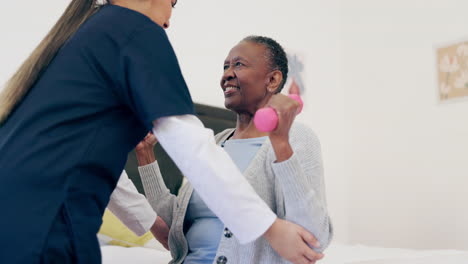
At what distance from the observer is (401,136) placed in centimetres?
312

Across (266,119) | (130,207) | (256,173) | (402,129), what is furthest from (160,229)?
(402,129)

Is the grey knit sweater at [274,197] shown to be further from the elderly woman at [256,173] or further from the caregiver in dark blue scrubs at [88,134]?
the caregiver in dark blue scrubs at [88,134]

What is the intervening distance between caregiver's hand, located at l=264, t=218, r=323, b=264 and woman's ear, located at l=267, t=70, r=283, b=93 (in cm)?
52

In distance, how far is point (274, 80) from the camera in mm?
1298

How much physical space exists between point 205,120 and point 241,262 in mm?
1384

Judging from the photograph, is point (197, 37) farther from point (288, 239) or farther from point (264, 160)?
point (288, 239)

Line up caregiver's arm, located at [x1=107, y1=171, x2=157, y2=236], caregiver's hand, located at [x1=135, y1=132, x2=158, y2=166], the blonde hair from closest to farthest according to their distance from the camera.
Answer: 1. the blonde hair
2. caregiver's arm, located at [x1=107, y1=171, x2=157, y2=236]
3. caregiver's hand, located at [x1=135, y1=132, x2=158, y2=166]

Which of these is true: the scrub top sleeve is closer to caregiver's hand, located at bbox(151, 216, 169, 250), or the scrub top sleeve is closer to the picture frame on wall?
caregiver's hand, located at bbox(151, 216, 169, 250)

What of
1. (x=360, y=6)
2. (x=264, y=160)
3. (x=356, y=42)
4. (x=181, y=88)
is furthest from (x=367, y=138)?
(x=181, y=88)

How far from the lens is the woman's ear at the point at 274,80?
1.29m

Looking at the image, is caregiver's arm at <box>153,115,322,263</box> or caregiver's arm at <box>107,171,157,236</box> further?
caregiver's arm at <box>107,171,157,236</box>

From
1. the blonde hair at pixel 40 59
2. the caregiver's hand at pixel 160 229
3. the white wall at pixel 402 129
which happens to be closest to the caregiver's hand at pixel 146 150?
the caregiver's hand at pixel 160 229

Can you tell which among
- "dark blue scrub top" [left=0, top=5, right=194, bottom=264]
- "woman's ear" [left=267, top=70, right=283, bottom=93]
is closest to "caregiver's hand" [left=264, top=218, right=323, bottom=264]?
"dark blue scrub top" [left=0, top=5, right=194, bottom=264]

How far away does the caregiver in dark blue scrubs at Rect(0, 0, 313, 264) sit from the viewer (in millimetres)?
632
